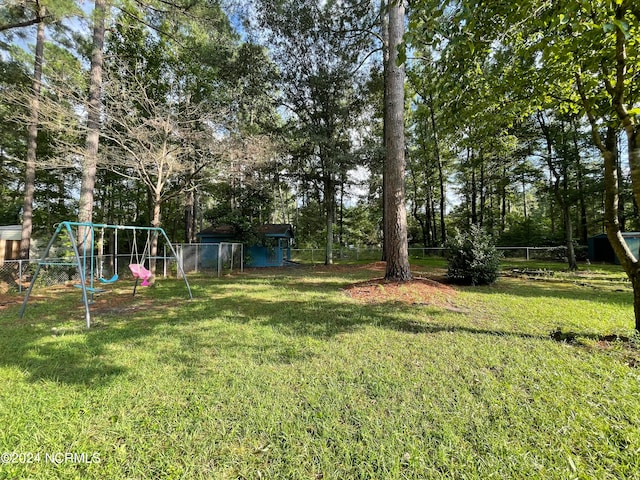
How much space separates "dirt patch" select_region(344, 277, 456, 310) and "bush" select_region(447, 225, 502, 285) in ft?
5.08

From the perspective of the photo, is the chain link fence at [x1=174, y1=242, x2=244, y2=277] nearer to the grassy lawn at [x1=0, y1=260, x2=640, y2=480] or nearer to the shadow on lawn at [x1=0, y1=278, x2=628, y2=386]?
the shadow on lawn at [x1=0, y1=278, x2=628, y2=386]

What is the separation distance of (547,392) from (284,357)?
2454mm

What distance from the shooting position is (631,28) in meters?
3.01

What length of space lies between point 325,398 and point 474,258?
7163mm

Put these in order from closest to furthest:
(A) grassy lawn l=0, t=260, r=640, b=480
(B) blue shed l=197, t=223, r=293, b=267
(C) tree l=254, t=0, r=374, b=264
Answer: (A) grassy lawn l=0, t=260, r=640, b=480 → (C) tree l=254, t=0, r=374, b=264 → (B) blue shed l=197, t=223, r=293, b=267

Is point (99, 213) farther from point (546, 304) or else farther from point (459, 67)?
point (546, 304)

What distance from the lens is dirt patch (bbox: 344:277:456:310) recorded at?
5758mm

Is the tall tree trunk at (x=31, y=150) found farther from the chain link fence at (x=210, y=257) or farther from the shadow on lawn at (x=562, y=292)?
the shadow on lawn at (x=562, y=292)

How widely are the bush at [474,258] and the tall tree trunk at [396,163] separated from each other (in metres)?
1.93

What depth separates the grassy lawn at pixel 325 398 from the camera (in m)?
1.63

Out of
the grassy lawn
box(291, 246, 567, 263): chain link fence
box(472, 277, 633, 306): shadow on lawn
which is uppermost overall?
box(291, 246, 567, 263): chain link fence

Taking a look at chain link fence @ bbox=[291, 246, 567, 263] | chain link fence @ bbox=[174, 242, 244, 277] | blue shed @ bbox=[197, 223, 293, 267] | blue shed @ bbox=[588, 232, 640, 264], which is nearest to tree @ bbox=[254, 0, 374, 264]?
blue shed @ bbox=[197, 223, 293, 267]

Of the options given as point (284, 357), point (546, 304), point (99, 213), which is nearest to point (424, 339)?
point (284, 357)

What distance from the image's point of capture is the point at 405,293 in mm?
6250
